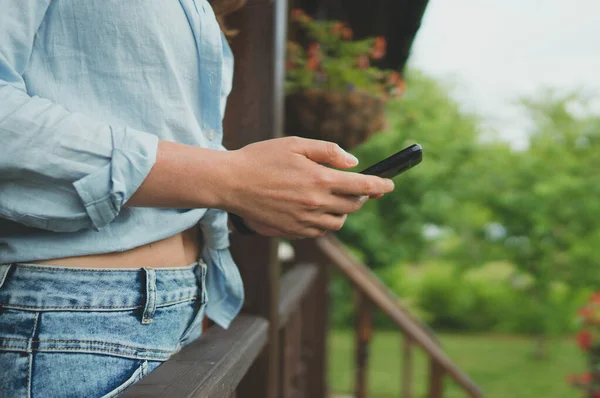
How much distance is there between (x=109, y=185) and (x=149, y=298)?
0.51ft

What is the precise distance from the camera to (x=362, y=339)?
3061mm

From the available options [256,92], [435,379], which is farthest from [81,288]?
[435,379]

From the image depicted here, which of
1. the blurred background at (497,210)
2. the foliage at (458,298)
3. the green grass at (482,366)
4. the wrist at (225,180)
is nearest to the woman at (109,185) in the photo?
the wrist at (225,180)

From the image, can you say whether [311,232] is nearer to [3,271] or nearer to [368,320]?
[3,271]

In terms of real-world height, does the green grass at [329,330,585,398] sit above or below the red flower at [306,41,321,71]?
below

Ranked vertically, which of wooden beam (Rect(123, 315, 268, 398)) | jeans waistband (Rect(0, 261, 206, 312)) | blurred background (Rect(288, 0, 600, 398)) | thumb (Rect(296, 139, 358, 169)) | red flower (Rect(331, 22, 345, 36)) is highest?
thumb (Rect(296, 139, 358, 169))

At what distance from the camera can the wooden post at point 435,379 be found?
3.16 m

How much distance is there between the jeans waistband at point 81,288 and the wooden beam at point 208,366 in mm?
73

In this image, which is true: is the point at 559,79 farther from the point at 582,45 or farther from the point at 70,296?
the point at 582,45

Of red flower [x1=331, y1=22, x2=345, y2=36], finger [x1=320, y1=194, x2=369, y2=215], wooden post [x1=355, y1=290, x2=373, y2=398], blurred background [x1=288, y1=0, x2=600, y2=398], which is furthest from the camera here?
blurred background [x1=288, y1=0, x2=600, y2=398]

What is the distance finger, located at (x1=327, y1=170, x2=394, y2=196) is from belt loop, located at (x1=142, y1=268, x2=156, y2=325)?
23 centimetres

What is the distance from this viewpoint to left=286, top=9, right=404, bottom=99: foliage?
6.21 feet

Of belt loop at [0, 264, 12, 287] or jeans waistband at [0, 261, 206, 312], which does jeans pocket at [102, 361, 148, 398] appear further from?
belt loop at [0, 264, 12, 287]

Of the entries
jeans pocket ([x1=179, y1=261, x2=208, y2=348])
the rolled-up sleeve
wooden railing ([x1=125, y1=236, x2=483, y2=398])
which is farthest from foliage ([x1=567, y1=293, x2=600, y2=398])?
the rolled-up sleeve
